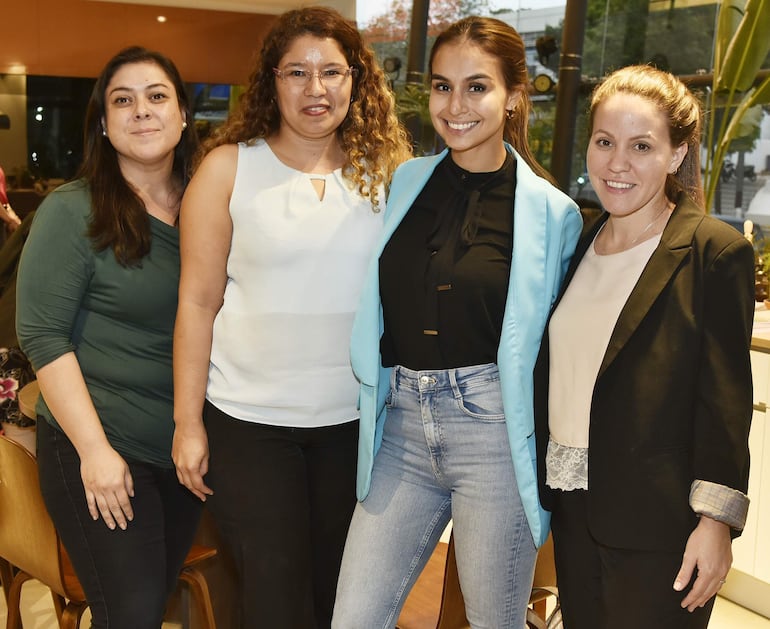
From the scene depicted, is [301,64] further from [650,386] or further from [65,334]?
[650,386]

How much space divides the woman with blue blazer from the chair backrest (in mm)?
776

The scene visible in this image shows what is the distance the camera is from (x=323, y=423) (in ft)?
6.62

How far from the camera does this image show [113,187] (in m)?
2.08

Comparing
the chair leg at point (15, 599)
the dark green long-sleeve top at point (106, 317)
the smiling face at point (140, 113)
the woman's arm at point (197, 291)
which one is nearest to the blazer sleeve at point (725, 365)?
the woman's arm at point (197, 291)

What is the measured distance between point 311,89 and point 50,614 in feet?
7.48

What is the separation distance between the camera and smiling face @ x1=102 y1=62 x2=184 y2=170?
6.88 feet

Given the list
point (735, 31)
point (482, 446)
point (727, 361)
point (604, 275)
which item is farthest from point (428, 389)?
point (735, 31)

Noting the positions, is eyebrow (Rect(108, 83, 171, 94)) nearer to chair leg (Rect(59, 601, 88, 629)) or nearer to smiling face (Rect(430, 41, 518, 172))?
smiling face (Rect(430, 41, 518, 172))

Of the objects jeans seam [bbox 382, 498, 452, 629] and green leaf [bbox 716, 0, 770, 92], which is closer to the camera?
jeans seam [bbox 382, 498, 452, 629]

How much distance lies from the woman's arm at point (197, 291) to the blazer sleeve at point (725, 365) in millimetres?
1071

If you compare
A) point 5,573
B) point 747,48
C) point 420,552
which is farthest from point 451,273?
point 747,48

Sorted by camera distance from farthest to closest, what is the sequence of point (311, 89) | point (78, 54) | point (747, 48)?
point (78, 54), point (747, 48), point (311, 89)

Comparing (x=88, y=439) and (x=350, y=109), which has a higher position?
(x=350, y=109)

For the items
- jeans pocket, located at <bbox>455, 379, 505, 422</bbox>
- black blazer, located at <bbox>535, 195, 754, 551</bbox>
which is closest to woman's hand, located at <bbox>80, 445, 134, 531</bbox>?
jeans pocket, located at <bbox>455, 379, 505, 422</bbox>
